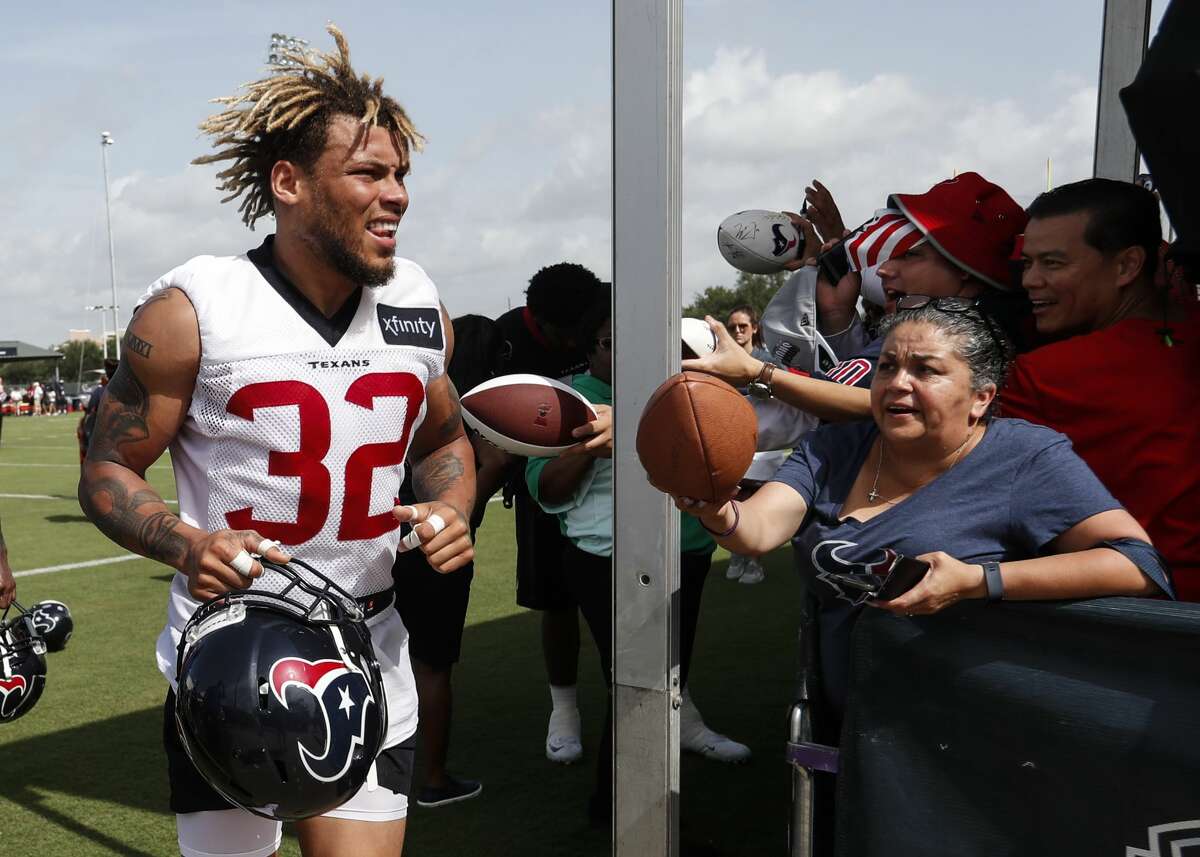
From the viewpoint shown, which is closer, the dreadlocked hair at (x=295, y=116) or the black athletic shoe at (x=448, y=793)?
the dreadlocked hair at (x=295, y=116)

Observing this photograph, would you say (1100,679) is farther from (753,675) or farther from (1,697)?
(753,675)

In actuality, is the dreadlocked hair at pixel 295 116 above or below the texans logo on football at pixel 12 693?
above

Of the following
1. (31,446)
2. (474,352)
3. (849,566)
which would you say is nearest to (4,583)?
(474,352)

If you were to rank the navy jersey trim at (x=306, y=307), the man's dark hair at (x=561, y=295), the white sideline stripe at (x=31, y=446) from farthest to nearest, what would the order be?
the white sideline stripe at (x=31, y=446) → the man's dark hair at (x=561, y=295) → the navy jersey trim at (x=306, y=307)

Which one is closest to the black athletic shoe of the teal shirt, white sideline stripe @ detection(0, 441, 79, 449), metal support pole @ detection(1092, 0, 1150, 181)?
the teal shirt

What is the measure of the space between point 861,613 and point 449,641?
7.29 feet

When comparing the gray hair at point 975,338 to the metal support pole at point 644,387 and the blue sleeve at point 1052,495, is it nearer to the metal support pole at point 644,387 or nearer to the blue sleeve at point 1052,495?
the blue sleeve at point 1052,495

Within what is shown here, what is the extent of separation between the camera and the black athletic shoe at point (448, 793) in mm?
4121

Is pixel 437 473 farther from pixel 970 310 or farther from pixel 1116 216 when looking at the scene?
pixel 1116 216

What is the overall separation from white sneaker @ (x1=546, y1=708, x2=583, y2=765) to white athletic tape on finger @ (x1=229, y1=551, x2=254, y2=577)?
8.78ft

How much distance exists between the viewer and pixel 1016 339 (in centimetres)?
280

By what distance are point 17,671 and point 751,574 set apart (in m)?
5.25

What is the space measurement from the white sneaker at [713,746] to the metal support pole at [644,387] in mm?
1639

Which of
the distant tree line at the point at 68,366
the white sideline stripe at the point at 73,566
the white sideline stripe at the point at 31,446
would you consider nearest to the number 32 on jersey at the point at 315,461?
the white sideline stripe at the point at 73,566
